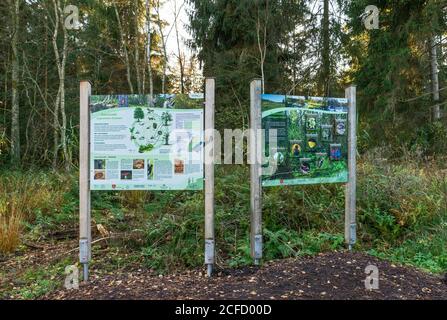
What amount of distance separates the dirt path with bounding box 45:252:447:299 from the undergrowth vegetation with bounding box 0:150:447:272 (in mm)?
402

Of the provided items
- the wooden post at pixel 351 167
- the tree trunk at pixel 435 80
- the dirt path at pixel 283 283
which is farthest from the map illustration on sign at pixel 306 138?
the tree trunk at pixel 435 80

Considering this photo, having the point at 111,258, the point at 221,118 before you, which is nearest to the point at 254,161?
the point at 111,258

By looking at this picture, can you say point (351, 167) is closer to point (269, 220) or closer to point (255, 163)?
point (269, 220)

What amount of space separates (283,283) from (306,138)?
5.91ft

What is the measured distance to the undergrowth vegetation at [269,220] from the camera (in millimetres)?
4723

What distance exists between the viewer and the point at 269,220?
206 inches

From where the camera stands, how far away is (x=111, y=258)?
4770 mm

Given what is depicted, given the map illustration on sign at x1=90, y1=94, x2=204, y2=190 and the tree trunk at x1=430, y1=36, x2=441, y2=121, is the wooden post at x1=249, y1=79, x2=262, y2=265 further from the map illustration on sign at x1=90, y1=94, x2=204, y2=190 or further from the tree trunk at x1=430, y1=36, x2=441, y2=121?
the tree trunk at x1=430, y1=36, x2=441, y2=121

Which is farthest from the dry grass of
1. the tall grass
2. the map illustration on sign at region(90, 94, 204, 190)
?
the map illustration on sign at region(90, 94, 204, 190)

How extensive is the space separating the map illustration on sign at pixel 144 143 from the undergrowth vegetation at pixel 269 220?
99cm

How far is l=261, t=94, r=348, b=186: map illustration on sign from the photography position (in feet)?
14.3

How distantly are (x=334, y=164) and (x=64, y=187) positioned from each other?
5.42 meters

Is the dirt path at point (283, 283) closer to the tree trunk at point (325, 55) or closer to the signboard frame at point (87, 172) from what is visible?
the signboard frame at point (87, 172)

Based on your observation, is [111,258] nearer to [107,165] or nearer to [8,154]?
[107,165]
